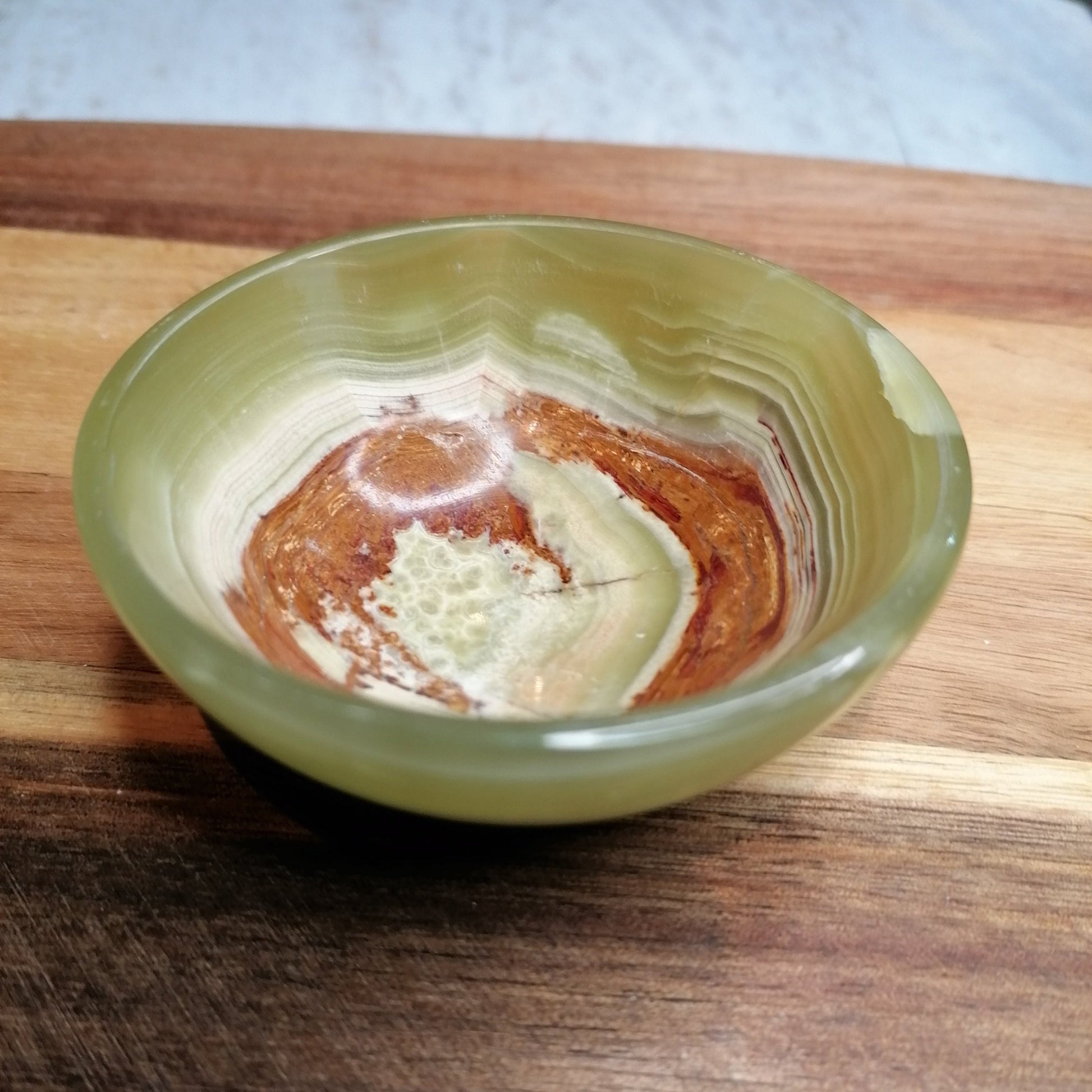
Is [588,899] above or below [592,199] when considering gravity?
below

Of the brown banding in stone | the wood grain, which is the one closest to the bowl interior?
the brown banding in stone

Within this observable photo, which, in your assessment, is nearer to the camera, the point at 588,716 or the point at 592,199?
the point at 588,716

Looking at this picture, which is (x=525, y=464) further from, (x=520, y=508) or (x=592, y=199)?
(x=592, y=199)

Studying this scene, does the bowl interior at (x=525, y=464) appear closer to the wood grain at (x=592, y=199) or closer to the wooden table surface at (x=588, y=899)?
the wooden table surface at (x=588, y=899)

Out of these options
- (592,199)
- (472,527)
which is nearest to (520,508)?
(472,527)

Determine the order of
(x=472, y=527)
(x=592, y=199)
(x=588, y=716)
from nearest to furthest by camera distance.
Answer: (x=588, y=716), (x=472, y=527), (x=592, y=199)

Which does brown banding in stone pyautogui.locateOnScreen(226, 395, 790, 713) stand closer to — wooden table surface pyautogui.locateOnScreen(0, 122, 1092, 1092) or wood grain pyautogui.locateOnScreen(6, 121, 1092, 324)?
wooden table surface pyautogui.locateOnScreen(0, 122, 1092, 1092)

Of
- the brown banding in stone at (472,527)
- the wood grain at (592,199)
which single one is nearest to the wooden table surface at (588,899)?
the brown banding in stone at (472,527)
